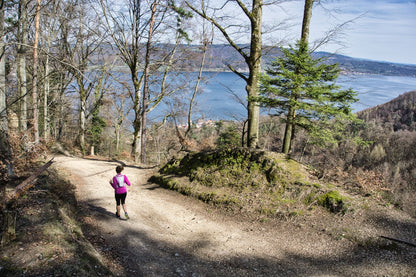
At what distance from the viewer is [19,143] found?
9031mm

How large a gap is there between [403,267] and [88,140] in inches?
1089

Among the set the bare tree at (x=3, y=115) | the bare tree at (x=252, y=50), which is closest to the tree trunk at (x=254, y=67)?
the bare tree at (x=252, y=50)

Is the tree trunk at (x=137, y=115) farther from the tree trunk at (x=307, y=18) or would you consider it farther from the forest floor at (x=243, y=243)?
the tree trunk at (x=307, y=18)

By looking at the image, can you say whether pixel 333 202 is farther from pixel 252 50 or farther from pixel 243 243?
pixel 252 50

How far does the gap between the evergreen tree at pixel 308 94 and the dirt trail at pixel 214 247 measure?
3.76 metres

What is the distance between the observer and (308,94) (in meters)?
8.11

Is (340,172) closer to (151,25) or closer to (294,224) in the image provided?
(294,224)

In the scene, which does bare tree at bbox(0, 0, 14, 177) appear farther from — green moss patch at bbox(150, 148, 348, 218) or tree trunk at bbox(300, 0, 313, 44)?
tree trunk at bbox(300, 0, 313, 44)

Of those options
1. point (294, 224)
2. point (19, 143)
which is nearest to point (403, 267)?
point (294, 224)

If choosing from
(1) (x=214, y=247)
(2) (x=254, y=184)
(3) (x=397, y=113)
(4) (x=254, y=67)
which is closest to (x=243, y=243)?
(1) (x=214, y=247)

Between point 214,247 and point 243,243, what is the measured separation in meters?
0.69

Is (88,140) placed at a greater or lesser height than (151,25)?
lesser

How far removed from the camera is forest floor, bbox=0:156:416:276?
15.8 feet

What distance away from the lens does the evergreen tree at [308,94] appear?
798cm
